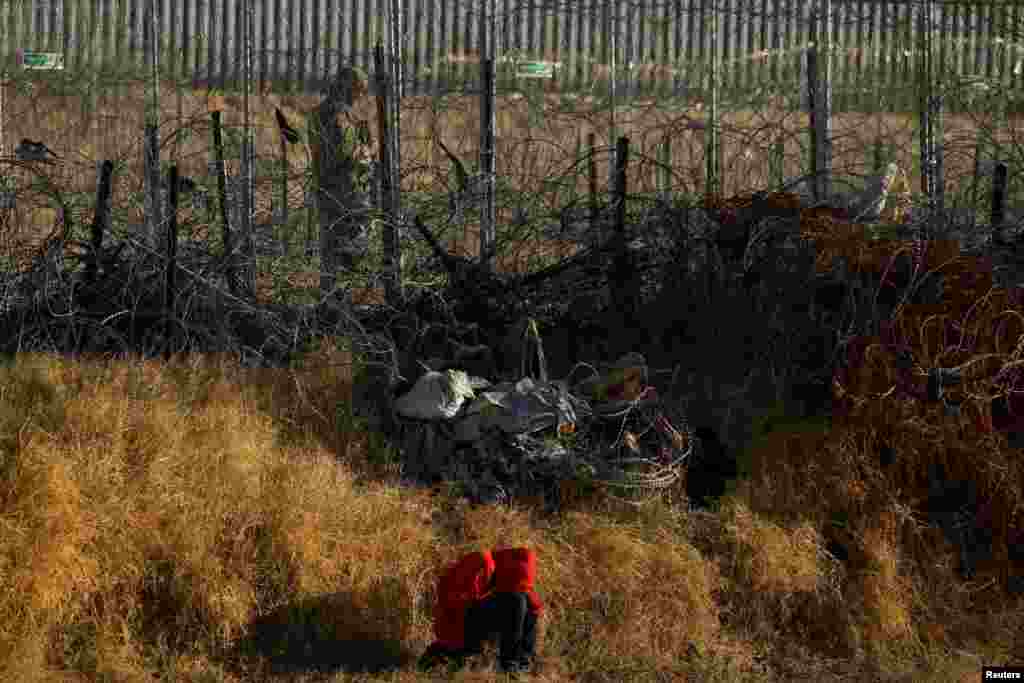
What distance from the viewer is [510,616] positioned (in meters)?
7.37

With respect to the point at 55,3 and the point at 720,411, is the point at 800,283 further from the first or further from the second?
the point at 55,3

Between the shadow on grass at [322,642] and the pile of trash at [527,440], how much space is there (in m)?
1.09

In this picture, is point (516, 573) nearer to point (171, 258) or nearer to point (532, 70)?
point (171, 258)

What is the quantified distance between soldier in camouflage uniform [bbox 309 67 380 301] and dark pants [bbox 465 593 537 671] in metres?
3.10

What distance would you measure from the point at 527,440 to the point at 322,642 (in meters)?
1.67

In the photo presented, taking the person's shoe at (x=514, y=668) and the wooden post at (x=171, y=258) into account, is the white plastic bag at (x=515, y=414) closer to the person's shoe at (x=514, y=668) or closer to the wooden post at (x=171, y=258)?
the person's shoe at (x=514, y=668)

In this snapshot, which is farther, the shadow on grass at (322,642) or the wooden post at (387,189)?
the wooden post at (387,189)

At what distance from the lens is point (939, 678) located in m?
7.97

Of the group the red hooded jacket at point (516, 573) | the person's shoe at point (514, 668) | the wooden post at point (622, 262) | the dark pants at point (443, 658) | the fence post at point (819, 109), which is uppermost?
the fence post at point (819, 109)

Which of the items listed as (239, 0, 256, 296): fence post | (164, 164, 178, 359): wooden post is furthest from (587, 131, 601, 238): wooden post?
(164, 164, 178, 359): wooden post

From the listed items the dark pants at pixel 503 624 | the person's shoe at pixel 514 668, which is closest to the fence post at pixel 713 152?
the dark pants at pixel 503 624

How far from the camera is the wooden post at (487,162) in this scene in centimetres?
992

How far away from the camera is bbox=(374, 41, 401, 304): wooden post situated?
9.69m

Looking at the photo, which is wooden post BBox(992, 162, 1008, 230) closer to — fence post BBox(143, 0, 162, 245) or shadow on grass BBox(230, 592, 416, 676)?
shadow on grass BBox(230, 592, 416, 676)
